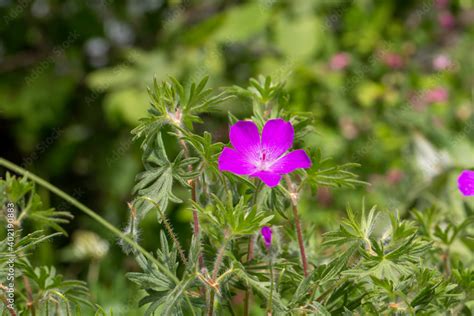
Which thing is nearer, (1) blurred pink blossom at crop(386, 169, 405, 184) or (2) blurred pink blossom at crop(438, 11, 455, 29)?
(1) blurred pink blossom at crop(386, 169, 405, 184)

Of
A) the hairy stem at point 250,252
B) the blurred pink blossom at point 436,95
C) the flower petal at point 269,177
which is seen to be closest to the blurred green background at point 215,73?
the blurred pink blossom at point 436,95

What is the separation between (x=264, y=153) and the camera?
88 cm

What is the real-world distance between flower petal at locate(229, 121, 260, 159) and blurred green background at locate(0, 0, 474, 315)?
69.7 inches

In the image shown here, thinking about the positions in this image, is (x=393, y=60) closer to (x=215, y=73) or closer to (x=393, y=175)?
(x=393, y=175)

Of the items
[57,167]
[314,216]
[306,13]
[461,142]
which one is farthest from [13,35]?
[461,142]

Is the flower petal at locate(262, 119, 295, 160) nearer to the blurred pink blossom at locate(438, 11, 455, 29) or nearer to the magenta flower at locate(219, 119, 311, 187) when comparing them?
the magenta flower at locate(219, 119, 311, 187)

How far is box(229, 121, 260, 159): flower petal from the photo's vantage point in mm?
871

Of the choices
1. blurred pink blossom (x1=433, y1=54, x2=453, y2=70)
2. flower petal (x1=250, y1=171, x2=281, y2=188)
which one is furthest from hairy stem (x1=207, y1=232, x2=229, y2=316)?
blurred pink blossom (x1=433, y1=54, x2=453, y2=70)

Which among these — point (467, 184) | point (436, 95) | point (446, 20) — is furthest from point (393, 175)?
point (467, 184)

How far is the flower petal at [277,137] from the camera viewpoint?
33.9 inches

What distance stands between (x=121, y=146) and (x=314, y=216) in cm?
81

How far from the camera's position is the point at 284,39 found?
2.81 meters

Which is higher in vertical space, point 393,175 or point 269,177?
point 393,175

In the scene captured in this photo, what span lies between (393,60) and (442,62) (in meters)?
0.23
